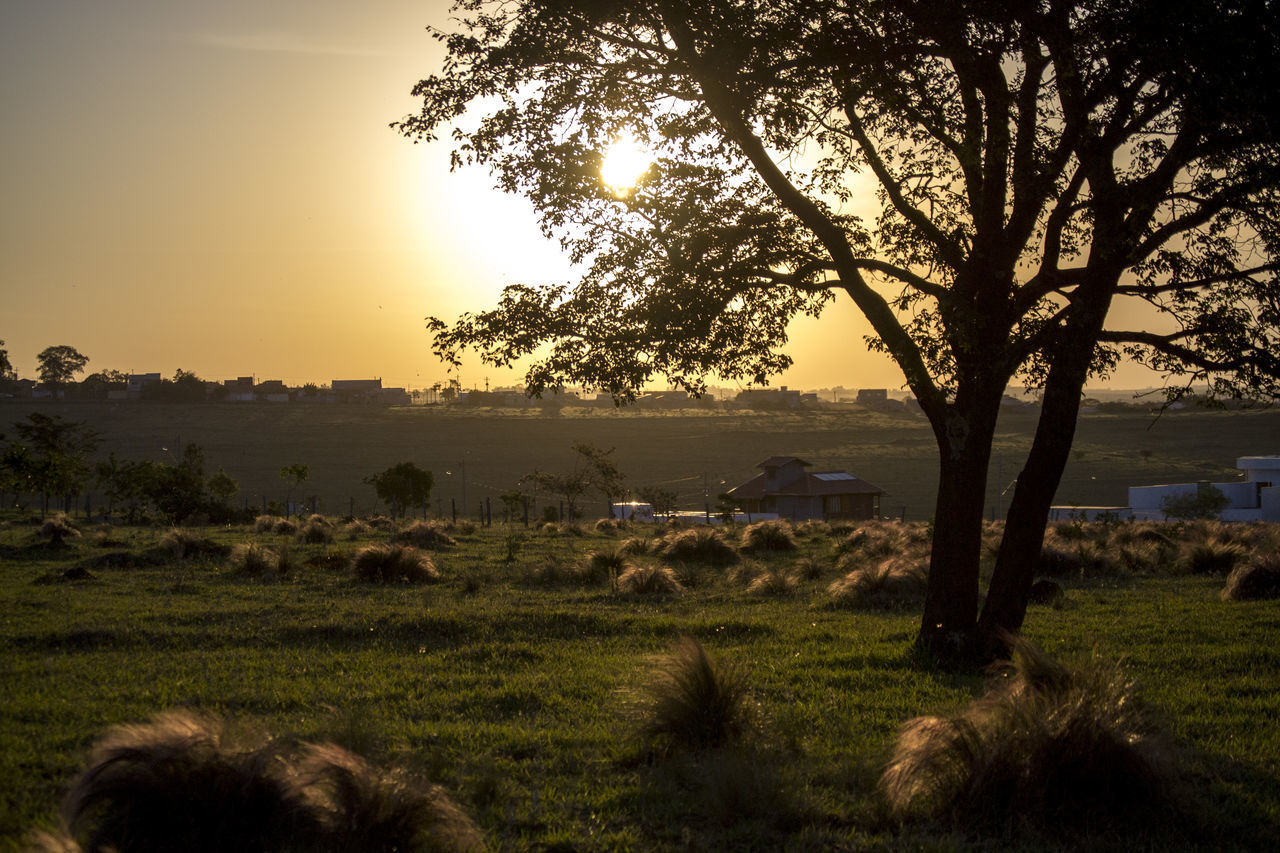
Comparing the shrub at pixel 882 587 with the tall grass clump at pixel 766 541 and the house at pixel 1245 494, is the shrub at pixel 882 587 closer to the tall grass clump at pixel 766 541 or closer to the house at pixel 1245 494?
the tall grass clump at pixel 766 541

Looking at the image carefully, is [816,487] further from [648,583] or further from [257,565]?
[257,565]

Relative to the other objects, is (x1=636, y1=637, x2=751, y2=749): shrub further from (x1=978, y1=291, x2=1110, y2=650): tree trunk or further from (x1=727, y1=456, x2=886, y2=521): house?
(x1=727, y1=456, x2=886, y2=521): house

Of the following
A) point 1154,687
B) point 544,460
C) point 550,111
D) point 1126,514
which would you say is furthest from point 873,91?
point 544,460

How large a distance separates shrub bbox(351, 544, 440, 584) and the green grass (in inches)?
26.5

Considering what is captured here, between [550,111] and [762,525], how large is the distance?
722 inches

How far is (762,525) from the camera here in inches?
1054

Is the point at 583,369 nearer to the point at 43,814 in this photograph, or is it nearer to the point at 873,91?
the point at 873,91

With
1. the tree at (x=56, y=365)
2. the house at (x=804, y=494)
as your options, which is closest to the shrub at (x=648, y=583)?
the house at (x=804, y=494)

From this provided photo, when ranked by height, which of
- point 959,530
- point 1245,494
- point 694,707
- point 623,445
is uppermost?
point 959,530

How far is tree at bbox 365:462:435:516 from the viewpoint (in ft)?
148

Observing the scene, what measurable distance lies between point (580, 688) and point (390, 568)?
8.88 meters

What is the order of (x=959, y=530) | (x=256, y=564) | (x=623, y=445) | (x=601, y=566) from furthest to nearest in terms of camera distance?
(x=623, y=445)
(x=601, y=566)
(x=256, y=564)
(x=959, y=530)

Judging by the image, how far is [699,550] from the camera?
71.2ft

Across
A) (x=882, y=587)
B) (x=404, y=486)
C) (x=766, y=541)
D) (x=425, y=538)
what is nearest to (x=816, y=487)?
(x=404, y=486)
